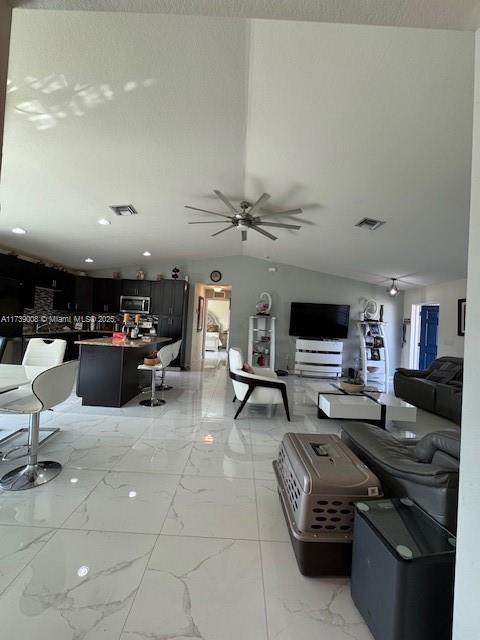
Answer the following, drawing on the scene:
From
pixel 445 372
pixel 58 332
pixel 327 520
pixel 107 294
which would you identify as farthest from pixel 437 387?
pixel 58 332

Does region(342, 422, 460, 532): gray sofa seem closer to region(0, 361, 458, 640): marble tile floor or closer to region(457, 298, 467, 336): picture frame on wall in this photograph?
region(0, 361, 458, 640): marble tile floor

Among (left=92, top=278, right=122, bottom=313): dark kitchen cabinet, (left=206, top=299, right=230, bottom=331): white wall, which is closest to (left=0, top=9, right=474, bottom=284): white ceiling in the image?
(left=92, top=278, right=122, bottom=313): dark kitchen cabinet

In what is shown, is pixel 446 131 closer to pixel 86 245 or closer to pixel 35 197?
pixel 35 197

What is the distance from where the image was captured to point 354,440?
191cm

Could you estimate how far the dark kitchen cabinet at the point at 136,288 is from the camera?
23.2 feet

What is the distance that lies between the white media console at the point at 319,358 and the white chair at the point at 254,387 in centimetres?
325

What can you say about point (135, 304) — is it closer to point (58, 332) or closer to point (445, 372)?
point (58, 332)

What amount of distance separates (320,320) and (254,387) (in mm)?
3998

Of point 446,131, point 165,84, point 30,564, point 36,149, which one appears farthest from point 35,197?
point 446,131

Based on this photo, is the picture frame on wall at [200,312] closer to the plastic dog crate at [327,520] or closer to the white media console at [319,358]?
the white media console at [319,358]

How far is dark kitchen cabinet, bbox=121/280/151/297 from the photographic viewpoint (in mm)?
7070

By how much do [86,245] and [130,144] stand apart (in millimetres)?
3648

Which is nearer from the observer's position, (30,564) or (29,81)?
(30,564)

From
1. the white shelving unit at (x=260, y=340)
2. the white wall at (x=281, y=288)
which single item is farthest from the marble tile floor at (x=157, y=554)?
the white wall at (x=281, y=288)
